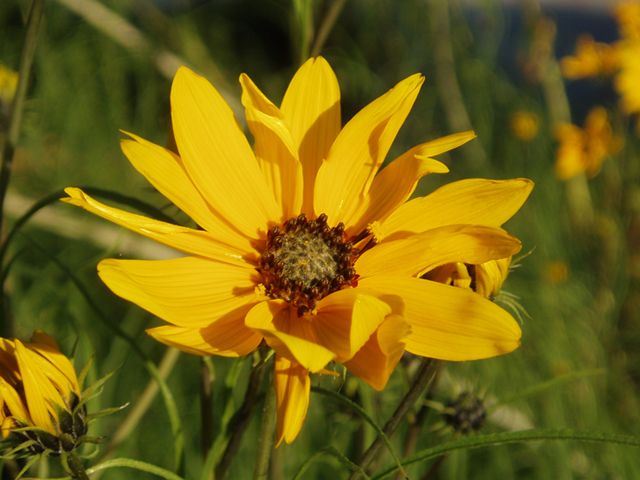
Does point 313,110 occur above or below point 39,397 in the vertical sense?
above

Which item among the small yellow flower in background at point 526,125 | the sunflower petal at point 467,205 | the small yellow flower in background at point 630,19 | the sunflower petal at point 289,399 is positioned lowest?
the sunflower petal at point 289,399

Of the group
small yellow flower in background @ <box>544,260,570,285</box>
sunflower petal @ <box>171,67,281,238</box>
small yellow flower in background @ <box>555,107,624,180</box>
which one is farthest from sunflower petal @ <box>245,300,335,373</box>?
small yellow flower in background @ <box>555,107,624,180</box>

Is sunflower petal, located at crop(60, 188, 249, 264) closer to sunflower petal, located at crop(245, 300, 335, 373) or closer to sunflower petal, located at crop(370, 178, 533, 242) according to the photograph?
sunflower petal, located at crop(245, 300, 335, 373)

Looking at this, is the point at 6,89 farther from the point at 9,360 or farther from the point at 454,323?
the point at 454,323

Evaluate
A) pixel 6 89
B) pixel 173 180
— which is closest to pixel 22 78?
pixel 173 180

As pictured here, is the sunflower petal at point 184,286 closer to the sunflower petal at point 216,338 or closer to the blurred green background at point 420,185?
the sunflower petal at point 216,338

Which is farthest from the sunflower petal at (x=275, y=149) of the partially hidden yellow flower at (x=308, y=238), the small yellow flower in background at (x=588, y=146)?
the small yellow flower in background at (x=588, y=146)
